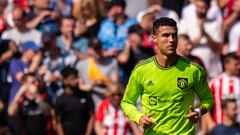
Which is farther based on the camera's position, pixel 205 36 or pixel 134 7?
pixel 134 7

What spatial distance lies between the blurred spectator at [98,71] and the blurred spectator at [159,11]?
1.13m

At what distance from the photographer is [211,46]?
1366 centimetres

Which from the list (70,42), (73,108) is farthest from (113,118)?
(70,42)

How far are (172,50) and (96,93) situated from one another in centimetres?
497

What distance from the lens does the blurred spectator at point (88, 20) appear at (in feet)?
48.2

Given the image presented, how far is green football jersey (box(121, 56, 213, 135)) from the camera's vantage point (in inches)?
356

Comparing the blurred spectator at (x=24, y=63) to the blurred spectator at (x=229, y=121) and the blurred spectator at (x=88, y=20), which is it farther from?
the blurred spectator at (x=229, y=121)

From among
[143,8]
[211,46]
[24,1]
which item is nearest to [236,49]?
[211,46]

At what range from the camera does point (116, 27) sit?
14258 millimetres

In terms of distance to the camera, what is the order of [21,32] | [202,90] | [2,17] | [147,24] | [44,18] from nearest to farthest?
[202,90] < [147,24] < [21,32] < [44,18] < [2,17]

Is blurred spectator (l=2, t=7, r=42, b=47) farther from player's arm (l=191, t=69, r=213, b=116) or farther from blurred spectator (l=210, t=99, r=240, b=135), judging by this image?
player's arm (l=191, t=69, r=213, b=116)

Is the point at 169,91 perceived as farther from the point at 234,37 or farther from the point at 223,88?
the point at 234,37

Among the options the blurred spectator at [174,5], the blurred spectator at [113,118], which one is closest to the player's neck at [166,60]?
the blurred spectator at [113,118]

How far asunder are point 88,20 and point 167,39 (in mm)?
6154
